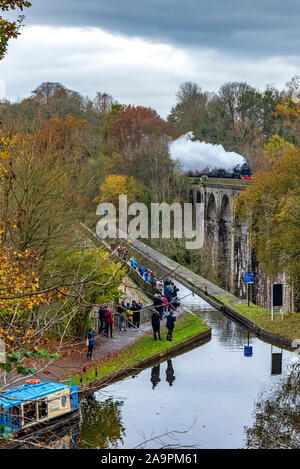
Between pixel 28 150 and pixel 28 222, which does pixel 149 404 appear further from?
pixel 28 150

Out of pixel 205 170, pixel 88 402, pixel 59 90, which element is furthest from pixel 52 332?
pixel 59 90

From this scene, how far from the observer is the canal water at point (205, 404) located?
12891 mm

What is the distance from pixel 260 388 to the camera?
52.3 ft

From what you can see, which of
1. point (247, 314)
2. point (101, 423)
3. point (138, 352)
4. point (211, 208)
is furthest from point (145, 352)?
point (211, 208)

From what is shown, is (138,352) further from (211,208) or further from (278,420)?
(211,208)

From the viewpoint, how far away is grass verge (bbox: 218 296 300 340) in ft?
68.8

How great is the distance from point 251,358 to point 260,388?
2.77 metres

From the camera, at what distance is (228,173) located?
5400 centimetres

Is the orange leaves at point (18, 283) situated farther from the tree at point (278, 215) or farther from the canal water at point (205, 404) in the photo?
the tree at point (278, 215)

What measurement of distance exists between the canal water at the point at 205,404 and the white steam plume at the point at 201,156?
1410 inches

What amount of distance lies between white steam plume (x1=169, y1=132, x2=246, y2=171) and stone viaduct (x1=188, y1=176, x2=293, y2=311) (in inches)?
84.2

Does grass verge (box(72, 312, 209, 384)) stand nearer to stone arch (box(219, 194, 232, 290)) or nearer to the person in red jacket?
the person in red jacket

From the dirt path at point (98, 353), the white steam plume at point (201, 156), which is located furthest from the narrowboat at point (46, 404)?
the white steam plume at point (201, 156)

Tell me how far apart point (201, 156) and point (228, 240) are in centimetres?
849
